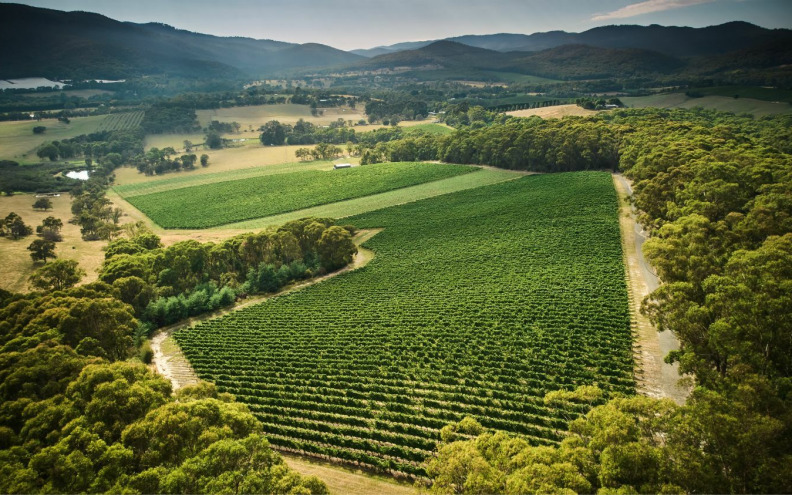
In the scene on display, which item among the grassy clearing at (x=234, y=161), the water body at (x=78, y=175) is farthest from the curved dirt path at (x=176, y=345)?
the water body at (x=78, y=175)

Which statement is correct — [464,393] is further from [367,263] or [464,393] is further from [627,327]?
[367,263]

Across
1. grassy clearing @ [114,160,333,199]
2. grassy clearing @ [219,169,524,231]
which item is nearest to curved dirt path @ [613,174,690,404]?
grassy clearing @ [219,169,524,231]

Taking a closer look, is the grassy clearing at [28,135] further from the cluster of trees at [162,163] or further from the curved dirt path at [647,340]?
the curved dirt path at [647,340]

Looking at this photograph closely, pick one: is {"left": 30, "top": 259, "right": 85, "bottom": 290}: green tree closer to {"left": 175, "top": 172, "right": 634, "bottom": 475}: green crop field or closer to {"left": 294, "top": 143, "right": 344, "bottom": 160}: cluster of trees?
{"left": 175, "top": 172, "right": 634, "bottom": 475}: green crop field

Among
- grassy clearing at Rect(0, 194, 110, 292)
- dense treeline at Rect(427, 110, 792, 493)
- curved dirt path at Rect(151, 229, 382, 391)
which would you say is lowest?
curved dirt path at Rect(151, 229, 382, 391)

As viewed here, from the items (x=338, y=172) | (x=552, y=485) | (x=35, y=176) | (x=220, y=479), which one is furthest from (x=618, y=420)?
(x=35, y=176)
